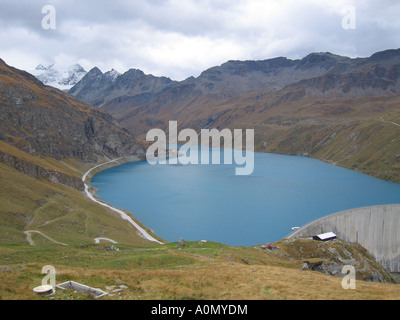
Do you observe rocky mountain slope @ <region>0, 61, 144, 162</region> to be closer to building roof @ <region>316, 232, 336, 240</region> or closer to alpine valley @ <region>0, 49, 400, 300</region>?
alpine valley @ <region>0, 49, 400, 300</region>

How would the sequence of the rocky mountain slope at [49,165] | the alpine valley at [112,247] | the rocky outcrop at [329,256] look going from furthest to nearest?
the rocky mountain slope at [49,165] → the rocky outcrop at [329,256] → the alpine valley at [112,247]

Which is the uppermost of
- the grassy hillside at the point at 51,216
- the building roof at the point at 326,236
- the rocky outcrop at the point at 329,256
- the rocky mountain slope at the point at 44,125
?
the rocky mountain slope at the point at 44,125

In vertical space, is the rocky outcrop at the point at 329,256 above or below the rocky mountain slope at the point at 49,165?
below

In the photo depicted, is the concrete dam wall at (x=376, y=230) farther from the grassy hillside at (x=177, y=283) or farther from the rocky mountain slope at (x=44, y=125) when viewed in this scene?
the rocky mountain slope at (x=44, y=125)

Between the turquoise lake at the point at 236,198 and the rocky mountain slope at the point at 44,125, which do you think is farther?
the rocky mountain slope at the point at 44,125

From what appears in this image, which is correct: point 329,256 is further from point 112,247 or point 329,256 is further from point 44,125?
point 44,125

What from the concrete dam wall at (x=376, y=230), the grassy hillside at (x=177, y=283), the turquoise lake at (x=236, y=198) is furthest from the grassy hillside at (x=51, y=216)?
the concrete dam wall at (x=376, y=230)

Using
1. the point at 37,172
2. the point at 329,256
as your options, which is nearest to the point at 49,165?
the point at 37,172

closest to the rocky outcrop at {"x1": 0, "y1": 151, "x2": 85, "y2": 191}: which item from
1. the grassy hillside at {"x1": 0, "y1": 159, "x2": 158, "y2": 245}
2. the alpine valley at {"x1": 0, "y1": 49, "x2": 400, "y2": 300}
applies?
the alpine valley at {"x1": 0, "y1": 49, "x2": 400, "y2": 300}
